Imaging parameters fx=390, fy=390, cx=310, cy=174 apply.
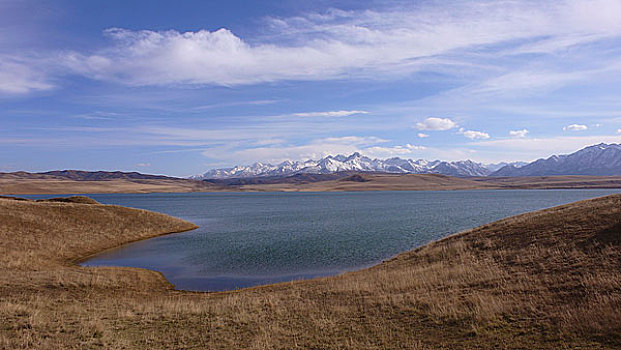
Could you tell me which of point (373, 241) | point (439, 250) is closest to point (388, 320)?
point (439, 250)

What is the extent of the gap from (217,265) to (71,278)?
43.9 ft

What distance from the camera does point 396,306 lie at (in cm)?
1609

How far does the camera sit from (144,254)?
42.6 m

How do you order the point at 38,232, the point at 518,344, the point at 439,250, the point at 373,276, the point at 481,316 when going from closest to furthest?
the point at 518,344 → the point at 481,316 → the point at 373,276 → the point at 439,250 → the point at 38,232

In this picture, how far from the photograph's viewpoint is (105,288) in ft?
75.3

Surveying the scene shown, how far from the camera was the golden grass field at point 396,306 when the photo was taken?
479 inches

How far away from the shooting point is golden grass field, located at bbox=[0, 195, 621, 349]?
12.2 meters

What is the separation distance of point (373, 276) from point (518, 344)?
1353cm

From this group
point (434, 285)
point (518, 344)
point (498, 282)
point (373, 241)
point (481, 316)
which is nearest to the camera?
point (518, 344)

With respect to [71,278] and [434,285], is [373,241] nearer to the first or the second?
[434,285]

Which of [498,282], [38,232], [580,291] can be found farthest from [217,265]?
[580,291]

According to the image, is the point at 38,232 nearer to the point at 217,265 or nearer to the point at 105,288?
the point at 217,265

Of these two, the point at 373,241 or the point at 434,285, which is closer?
the point at 434,285

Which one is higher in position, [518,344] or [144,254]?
[518,344]
